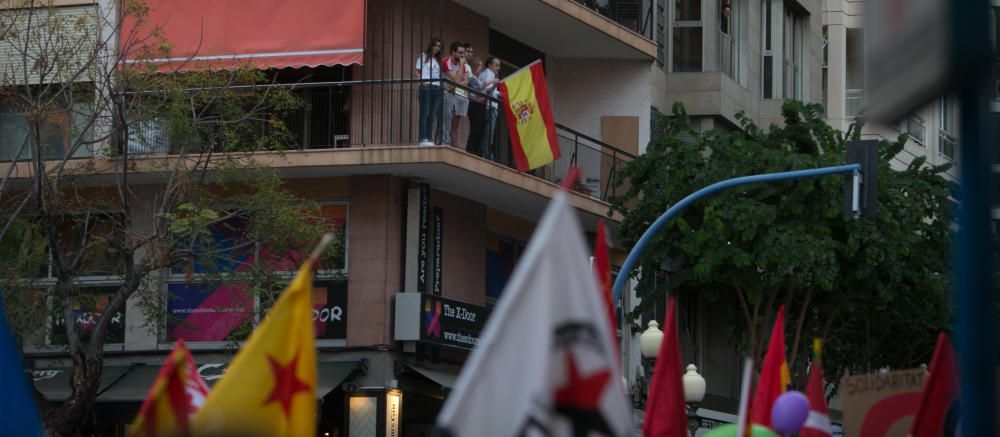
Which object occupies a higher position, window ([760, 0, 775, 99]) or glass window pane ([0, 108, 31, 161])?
window ([760, 0, 775, 99])

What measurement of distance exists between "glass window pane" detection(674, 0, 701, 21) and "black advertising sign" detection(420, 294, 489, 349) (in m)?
10.0

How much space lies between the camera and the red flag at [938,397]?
8.09 m

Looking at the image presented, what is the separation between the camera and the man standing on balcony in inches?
1016

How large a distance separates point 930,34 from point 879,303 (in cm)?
2505

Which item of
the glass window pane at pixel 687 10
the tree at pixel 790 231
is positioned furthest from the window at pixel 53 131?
the glass window pane at pixel 687 10

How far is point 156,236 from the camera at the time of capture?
2169 centimetres

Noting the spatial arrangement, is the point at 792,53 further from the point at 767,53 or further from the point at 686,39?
the point at 686,39

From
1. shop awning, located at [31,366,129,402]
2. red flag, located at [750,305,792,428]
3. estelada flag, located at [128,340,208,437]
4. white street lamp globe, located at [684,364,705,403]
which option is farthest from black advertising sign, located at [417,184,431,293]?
estelada flag, located at [128,340,208,437]

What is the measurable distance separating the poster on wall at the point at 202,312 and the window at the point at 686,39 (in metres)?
12.0

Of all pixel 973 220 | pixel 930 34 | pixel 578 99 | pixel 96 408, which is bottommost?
pixel 96 408

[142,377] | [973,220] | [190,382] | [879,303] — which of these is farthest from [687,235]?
[973,220]

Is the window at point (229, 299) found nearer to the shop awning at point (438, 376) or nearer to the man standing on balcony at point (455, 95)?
the shop awning at point (438, 376)

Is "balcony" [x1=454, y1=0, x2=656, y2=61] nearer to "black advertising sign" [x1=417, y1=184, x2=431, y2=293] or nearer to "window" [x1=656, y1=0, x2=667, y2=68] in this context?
"window" [x1=656, y1=0, x2=667, y2=68]

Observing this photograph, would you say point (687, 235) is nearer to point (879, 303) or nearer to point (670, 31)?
point (879, 303)
